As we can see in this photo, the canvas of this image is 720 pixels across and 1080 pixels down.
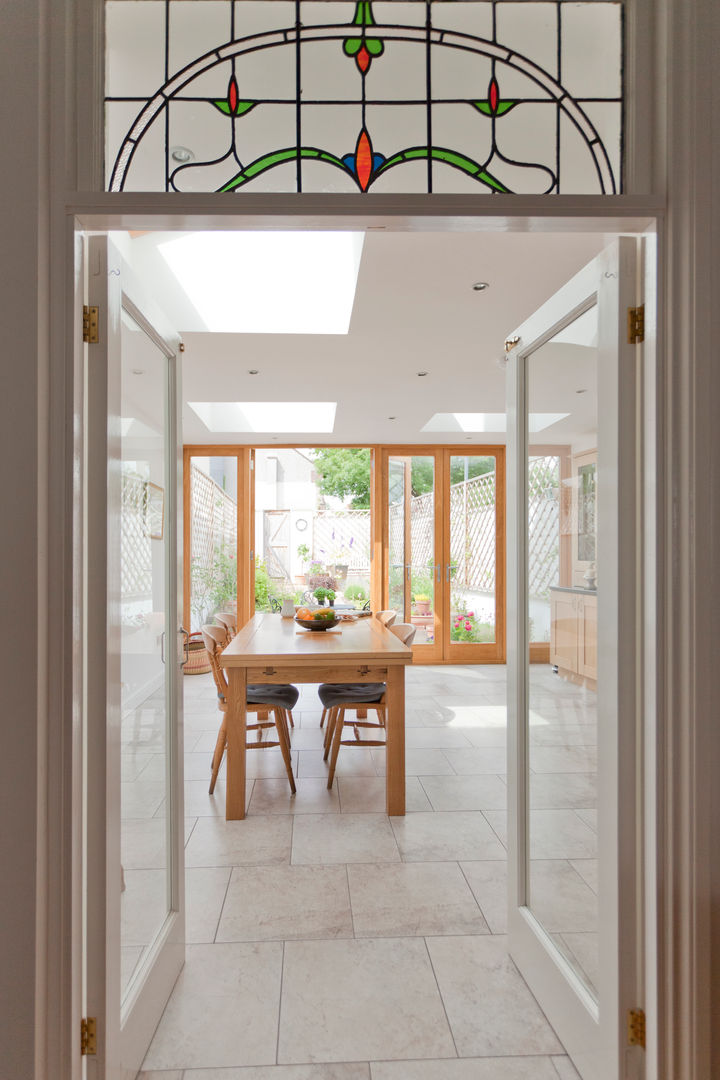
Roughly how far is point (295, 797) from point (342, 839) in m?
0.58

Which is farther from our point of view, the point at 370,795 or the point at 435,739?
the point at 435,739

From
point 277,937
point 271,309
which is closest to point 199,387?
point 271,309

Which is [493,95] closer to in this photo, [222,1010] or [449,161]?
[449,161]

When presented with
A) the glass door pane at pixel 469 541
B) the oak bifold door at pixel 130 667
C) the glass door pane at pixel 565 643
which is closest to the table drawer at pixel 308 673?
the oak bifold door at pixel 130 667

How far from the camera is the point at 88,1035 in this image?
54.5 inches

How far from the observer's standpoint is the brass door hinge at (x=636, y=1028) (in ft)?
4.62

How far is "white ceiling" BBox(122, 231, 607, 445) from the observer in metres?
2.56

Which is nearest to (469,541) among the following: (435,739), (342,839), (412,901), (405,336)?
(435,739)

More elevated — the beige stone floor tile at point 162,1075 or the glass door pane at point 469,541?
the glass door pane at point 469,541

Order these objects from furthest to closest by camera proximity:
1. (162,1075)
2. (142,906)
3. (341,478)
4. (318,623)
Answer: (341,478) → (318,623) → (142,906) → (162,1075)

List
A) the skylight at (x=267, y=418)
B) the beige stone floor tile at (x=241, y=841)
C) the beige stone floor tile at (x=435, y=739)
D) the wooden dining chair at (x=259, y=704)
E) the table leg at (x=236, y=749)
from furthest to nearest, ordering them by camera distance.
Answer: the skylight at (x=267, y=418)
the beige stone floor tile at (x=435, y=739)
the wooden dining chair at (x=259, y=704)
the table leg at (x=236, y=749)
the beige stone floor tile at (x=241, y=841)

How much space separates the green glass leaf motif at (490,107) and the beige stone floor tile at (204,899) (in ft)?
8.71
